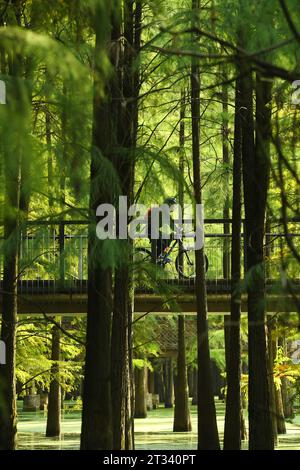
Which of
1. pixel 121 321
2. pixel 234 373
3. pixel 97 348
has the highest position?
pixel 121 321

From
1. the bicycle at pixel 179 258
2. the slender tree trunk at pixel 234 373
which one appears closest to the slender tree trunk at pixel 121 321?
the slender tree trunk at pixel 234 373

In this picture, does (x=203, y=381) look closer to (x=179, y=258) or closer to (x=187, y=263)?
(x=179, y=258)

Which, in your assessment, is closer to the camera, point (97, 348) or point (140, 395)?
point (97, 348)

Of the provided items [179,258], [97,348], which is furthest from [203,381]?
[97,348]

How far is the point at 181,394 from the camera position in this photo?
24.0 m

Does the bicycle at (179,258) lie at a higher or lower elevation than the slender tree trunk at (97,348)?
higher

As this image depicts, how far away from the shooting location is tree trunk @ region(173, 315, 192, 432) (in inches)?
949

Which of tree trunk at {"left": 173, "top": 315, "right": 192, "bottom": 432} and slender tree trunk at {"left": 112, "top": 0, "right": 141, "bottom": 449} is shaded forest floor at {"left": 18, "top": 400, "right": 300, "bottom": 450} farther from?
slender tree trunk at {"left": 112, "top": 0, "right": 141, "bottom": 449}

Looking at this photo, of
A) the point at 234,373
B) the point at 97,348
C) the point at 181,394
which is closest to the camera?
the point at 97,348

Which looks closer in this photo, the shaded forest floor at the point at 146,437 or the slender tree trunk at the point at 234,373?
the slender tree trunk at the point at 234,373

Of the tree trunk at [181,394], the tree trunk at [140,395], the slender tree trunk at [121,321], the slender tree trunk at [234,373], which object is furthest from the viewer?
the tree trunk at [140,395]

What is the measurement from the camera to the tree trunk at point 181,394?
2409 cm

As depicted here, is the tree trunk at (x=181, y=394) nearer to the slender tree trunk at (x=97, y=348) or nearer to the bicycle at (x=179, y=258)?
the bicycle at (x=179, y=258)
